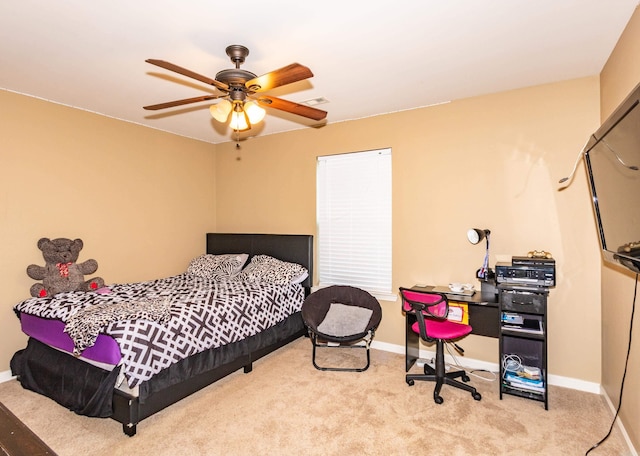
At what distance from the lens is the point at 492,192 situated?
324cm

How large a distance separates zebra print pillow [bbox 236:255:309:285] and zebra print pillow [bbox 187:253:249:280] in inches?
6.3

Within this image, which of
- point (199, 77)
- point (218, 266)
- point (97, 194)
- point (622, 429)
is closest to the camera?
point (199, 77)

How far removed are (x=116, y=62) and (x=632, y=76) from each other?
3.48 m

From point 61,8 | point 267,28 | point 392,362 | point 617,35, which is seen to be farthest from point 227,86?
point 392,362

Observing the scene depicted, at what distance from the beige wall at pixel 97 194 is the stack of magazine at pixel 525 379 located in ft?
13.2

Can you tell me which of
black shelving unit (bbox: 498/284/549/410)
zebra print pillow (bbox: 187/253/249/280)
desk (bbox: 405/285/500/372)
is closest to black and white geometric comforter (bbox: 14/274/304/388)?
zebra print pillow (bbox: 187/253/249/280)

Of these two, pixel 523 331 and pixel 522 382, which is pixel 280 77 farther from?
pixel 522 382

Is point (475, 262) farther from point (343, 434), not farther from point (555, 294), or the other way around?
point (343, 434)

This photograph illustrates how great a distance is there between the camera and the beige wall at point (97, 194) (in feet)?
10.3

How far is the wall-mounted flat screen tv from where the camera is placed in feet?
4.39

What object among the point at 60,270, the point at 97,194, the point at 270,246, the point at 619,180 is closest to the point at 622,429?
the point at 619,180

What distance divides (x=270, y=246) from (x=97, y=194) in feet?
6.69

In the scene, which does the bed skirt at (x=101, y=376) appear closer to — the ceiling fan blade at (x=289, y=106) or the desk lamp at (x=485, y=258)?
the ceiling fan blade at (x=289, y=106)

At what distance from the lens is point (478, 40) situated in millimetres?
2301
